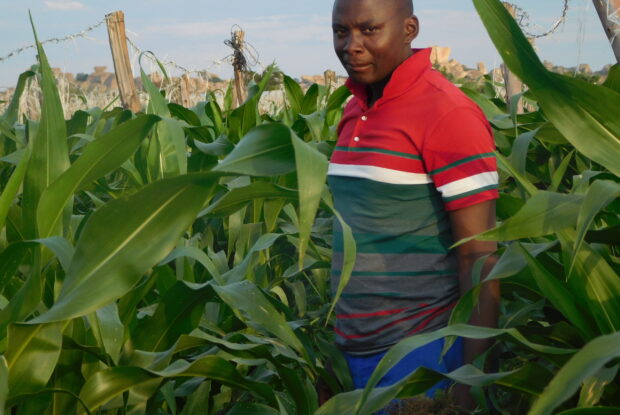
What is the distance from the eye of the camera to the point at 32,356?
4.90ft

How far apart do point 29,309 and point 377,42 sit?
83cm

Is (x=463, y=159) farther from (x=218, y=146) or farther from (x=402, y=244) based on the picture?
(x=218, y=146)

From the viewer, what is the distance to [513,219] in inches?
48.2

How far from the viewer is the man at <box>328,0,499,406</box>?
168cm

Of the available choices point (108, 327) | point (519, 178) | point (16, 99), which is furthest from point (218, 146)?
point (16, 99)

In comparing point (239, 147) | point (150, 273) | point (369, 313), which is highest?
point (239, 147)

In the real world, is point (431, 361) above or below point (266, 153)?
below

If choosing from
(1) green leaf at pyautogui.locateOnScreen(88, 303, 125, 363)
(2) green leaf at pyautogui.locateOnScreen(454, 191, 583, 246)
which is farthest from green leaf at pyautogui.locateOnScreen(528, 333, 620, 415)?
(1) green leaf at pyautogui.locateOnScreen(88, 303, 125, 363)

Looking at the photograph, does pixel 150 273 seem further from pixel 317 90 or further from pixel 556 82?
pixel 317 90

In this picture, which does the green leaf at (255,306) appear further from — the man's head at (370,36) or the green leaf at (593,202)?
the green leaf at (593,202)

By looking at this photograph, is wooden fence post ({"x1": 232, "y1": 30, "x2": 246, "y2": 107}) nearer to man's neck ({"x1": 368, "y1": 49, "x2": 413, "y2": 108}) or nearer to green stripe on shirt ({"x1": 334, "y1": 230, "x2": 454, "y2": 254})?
man's neck ({"x1": 368, "y1": 49, "x2": 413, "y2": 108})

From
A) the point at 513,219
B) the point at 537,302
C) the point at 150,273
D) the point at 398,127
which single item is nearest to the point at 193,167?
the point at 150,273

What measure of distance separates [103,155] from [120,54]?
4929 millimetres

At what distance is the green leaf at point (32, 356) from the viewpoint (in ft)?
4.78
